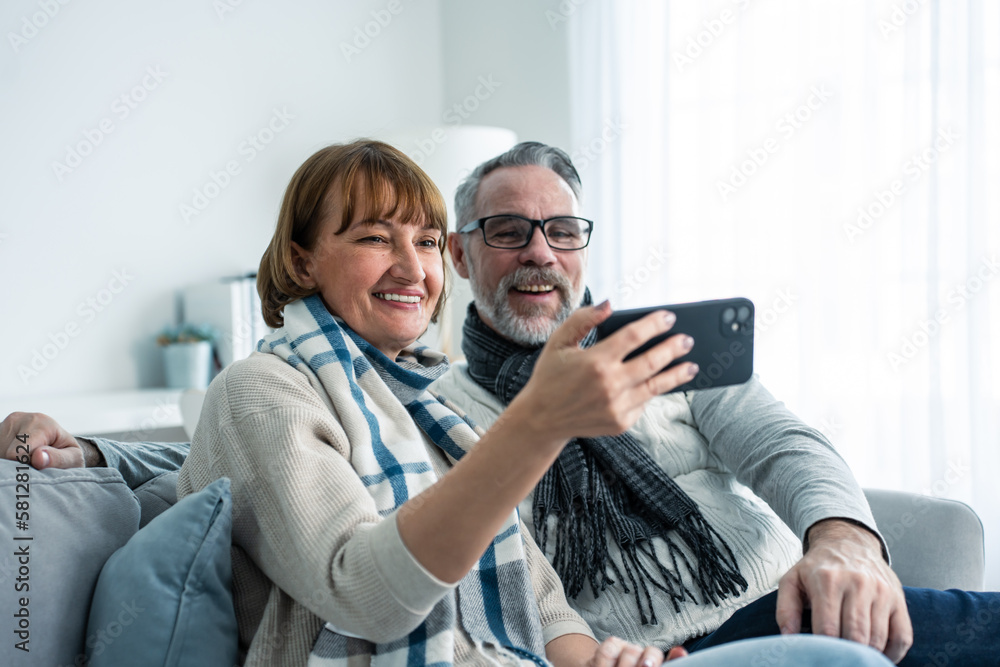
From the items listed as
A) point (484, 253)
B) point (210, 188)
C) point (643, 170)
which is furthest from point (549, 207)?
point (210, 188)

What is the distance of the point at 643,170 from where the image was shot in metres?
2.81

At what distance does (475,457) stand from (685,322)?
285 millimetres

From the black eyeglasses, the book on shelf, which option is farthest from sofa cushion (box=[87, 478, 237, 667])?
the book on shelf

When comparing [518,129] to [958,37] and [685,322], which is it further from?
[685,322]

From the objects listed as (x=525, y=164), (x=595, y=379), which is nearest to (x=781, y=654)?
(x=595, y=379)

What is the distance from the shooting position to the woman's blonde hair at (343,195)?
97 centimetres

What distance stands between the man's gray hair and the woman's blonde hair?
45 cm

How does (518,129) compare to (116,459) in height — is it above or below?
above

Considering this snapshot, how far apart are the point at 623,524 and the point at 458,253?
659 mm
